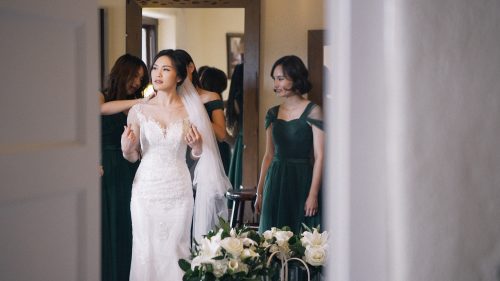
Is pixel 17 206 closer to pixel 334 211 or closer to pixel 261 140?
pixel 334 211

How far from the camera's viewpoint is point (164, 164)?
3.78 metres

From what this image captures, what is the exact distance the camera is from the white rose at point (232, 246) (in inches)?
88.6

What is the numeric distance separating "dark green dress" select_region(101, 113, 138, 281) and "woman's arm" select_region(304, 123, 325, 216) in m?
0.92

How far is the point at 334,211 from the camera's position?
1.82 meters

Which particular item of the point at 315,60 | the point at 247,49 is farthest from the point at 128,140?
the point at 315,60

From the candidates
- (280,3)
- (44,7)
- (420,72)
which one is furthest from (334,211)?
(280,3)

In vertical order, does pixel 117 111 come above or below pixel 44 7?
below

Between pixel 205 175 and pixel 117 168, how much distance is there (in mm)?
446

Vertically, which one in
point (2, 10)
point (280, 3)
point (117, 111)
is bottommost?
point (117, 111)

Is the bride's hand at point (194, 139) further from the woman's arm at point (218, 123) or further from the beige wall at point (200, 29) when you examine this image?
the beige wall at point (200, 29)

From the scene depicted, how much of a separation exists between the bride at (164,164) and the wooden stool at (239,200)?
0.13 m

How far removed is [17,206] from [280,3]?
237 centimetres

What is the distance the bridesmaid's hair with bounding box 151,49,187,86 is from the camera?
3.81 metres

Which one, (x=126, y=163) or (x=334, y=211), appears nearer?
(x=334, y=211)
